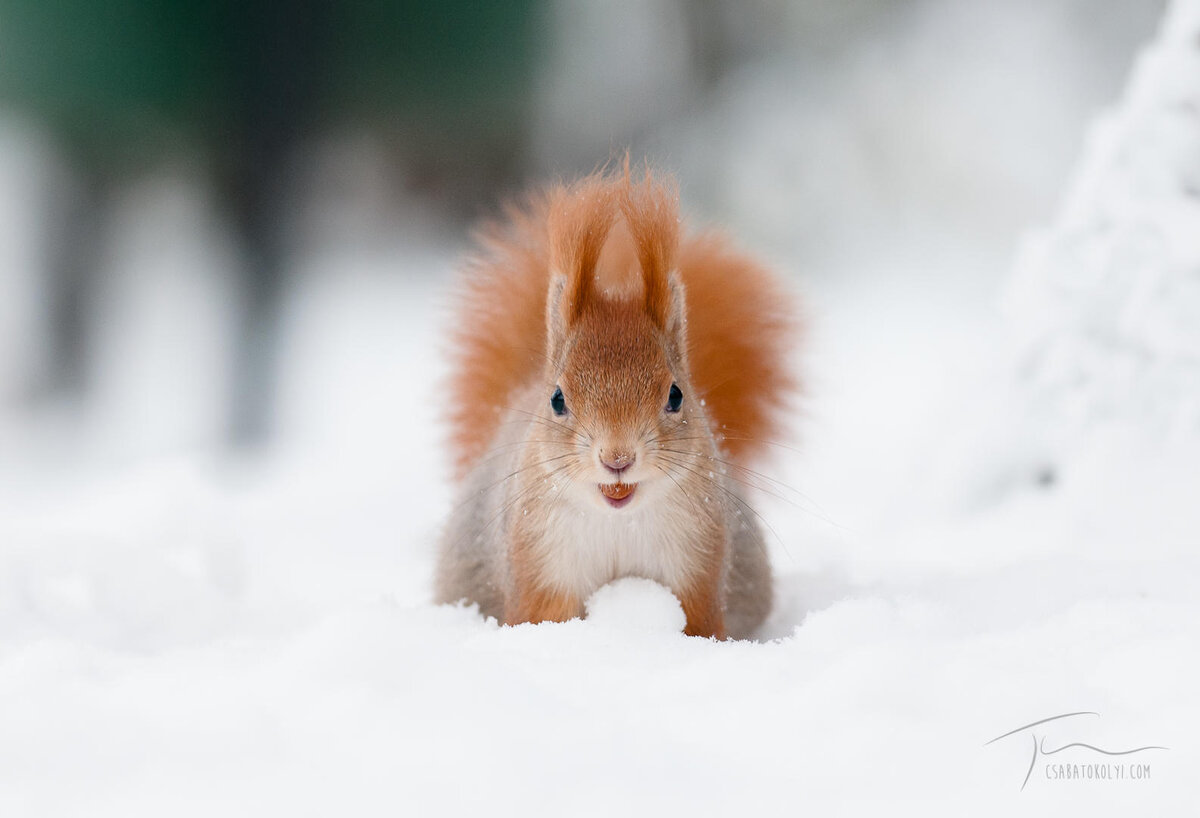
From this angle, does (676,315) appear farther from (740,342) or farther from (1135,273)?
(1135,273)

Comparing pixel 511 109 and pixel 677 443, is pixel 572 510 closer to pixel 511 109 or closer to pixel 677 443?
pixel 677 443

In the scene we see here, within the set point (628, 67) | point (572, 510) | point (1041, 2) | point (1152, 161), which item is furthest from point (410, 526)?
point (1041, 2)

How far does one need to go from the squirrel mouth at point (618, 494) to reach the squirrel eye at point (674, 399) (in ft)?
0.32

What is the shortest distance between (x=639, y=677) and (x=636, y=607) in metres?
0.17

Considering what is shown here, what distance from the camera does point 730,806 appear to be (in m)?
Result: 0.52

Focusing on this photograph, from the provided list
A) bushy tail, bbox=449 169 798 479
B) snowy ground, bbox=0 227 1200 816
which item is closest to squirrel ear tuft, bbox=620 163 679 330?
bushy tail, bbox=449 169 798 479

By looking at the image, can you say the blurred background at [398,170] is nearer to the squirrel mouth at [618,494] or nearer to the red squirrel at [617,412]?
the red squirrel at [617,412]

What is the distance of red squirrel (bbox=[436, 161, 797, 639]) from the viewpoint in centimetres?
87

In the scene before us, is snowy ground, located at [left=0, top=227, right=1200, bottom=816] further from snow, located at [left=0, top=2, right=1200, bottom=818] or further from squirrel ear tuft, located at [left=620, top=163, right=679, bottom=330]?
squirrel ear tuft, located at [left=620, top=163, right=679, bottom=330]

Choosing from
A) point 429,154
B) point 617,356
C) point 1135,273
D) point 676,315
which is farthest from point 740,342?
point 429,154

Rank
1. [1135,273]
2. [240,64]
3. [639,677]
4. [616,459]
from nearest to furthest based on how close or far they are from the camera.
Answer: [639,677]
[616,459]
[1135,273]
[240,64]

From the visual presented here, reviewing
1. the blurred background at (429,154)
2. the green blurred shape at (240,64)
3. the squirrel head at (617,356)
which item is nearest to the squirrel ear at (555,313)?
the squirrel head at (617,356)

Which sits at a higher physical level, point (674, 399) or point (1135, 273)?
point (1135, 273)
